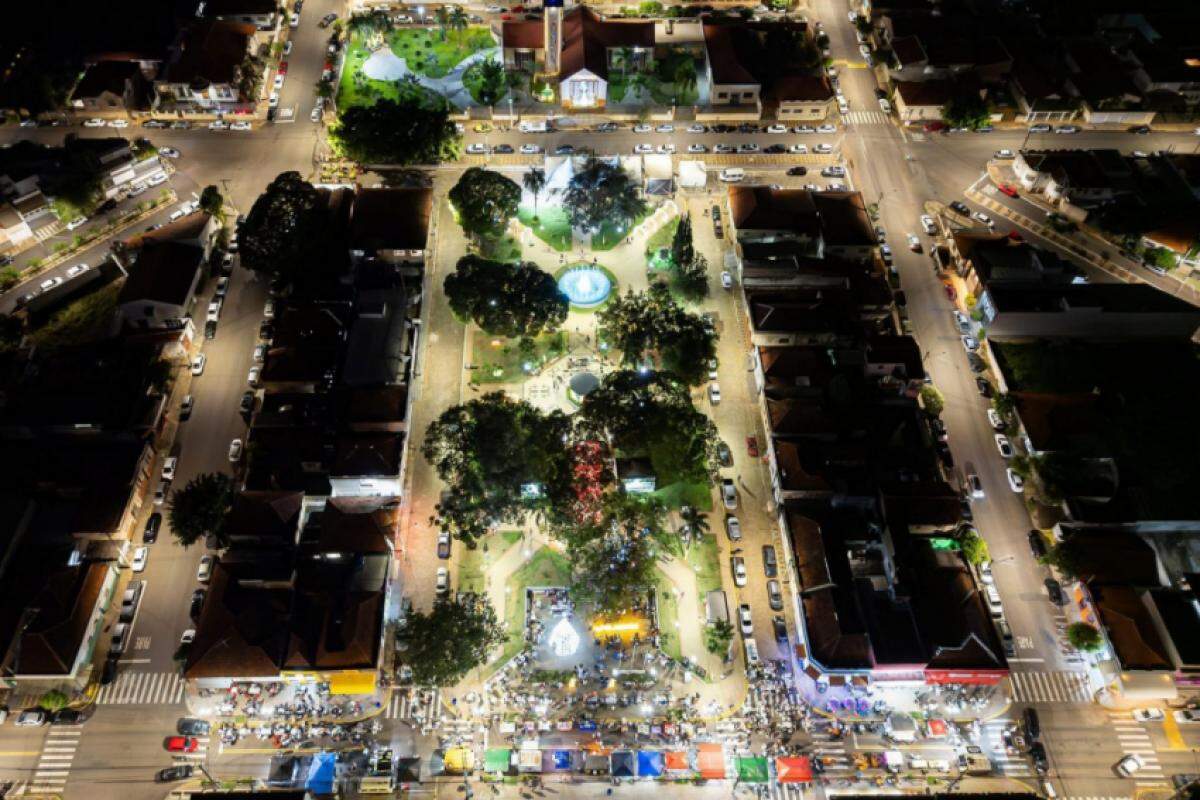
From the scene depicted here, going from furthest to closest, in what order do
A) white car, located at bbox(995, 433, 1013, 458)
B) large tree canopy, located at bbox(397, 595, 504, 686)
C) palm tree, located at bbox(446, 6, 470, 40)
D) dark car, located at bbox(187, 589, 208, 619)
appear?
palm tree, located at bbox(446, 6, 470, 40)
white car, located at bbox(995, 433, 1013, 458)
dark car, located at bbox(187, 589, 208, 619)
large tree canopy, located at bbox(397, 595, 504, 686)

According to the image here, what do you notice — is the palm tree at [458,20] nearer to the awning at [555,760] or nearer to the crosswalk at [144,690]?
the crosswalk at [144,690]

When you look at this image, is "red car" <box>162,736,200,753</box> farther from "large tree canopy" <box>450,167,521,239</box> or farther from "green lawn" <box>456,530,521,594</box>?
"large tree canopy" <box>450,167,521,239</box>

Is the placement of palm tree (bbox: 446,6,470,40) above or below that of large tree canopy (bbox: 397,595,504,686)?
above

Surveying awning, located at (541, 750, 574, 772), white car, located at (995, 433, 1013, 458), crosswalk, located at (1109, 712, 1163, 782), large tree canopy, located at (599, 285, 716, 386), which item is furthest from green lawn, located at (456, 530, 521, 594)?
crosswalk, located at (1109, 712, 1163, 782)

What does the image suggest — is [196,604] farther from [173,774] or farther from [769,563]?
[769,563]

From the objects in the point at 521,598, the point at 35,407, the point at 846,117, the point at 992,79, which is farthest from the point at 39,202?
the point at 992,79

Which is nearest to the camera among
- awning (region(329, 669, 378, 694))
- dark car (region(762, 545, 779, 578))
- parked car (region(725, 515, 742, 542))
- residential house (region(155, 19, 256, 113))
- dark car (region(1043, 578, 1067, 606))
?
awning (region(329, 669, 378, 694))

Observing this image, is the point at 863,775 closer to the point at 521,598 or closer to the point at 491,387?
the point at 521,598
